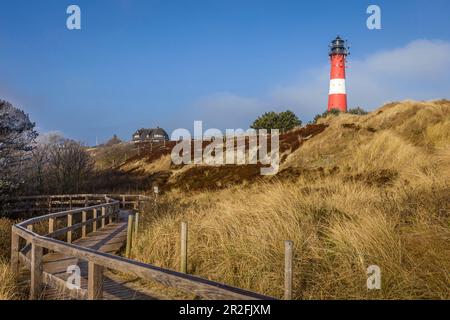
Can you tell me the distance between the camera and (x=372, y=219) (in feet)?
23.1

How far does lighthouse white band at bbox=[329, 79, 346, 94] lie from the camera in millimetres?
44562

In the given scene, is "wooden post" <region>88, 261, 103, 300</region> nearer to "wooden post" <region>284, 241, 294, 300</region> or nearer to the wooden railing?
the wooden railing

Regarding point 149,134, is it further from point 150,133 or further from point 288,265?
point 288,265

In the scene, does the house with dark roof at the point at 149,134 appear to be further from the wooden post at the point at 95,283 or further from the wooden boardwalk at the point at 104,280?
the wooden post at the point at 95,283

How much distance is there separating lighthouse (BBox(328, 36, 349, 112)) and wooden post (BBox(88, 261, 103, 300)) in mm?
39470

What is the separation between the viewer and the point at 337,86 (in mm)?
44781

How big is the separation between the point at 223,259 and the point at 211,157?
2483 centimetres

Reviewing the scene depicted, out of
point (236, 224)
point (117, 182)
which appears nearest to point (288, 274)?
Answer: point (236, 224)

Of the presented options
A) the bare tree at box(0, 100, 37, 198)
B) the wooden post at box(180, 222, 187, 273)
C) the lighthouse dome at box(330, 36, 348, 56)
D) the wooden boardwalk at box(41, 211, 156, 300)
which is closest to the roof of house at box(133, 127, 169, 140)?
the lighthouse dome at box(330, 36, 348, 56)

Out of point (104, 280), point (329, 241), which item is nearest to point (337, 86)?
point (329, 241)

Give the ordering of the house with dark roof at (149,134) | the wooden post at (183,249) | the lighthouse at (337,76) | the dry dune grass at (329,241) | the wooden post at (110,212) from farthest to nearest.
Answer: the house with dark roof at (149,134) → the lighthouse at (337,76) → the wooden post at (110,212) → the wooden post at (183,249) → the dry dune grass at (329,241)

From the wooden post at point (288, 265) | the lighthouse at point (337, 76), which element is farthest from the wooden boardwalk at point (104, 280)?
the lighthouse at point (337, 76)

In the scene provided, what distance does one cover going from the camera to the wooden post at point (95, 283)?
16.7ft
